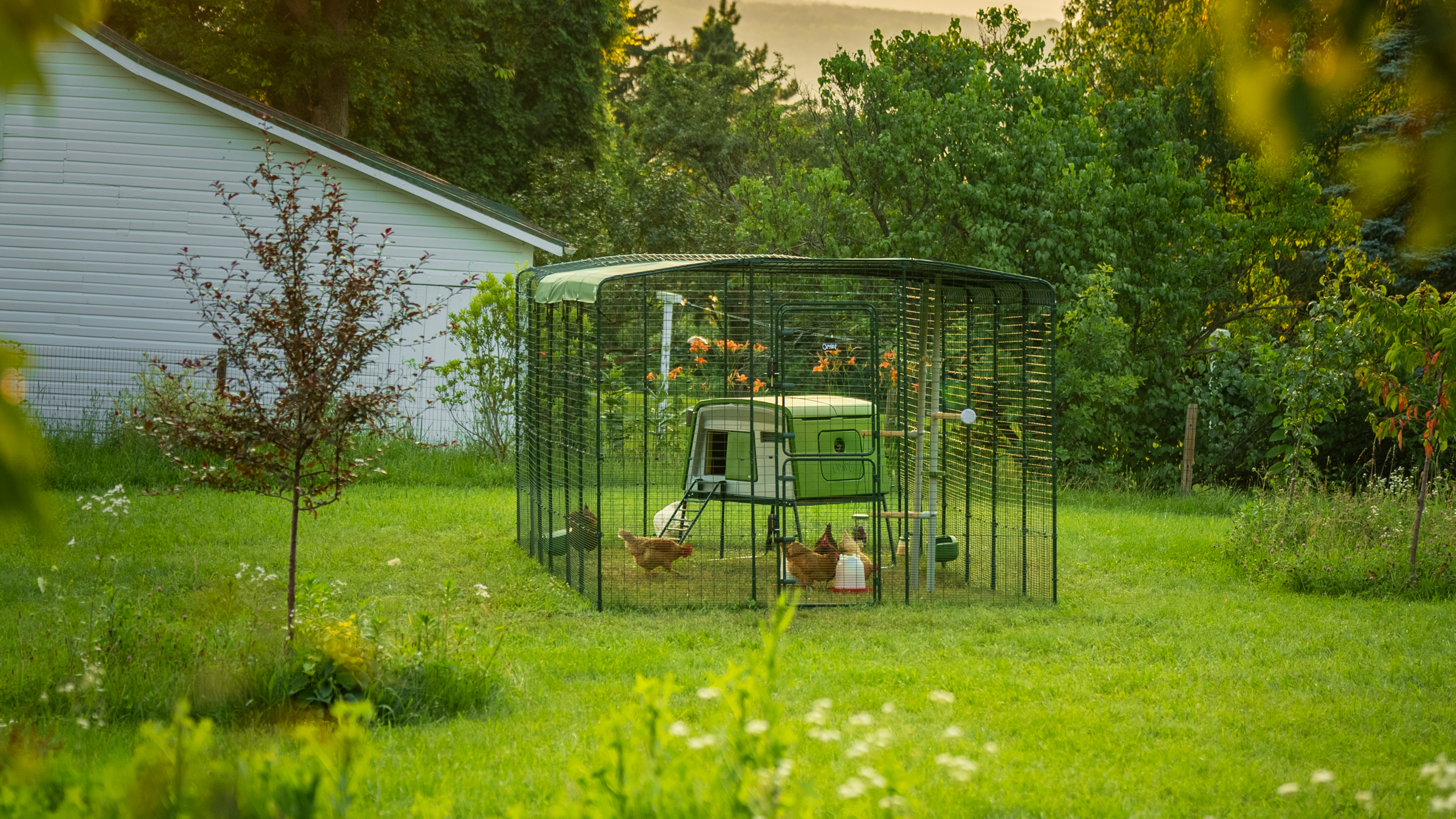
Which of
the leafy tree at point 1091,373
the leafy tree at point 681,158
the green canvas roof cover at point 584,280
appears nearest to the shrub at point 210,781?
the green canvas roof cover at point 584,280

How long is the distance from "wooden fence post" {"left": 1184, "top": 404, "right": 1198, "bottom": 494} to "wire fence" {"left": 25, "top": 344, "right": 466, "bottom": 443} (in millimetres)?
9285

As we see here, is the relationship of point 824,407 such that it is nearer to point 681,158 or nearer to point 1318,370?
point 1318,370

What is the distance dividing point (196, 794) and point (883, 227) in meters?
16.5

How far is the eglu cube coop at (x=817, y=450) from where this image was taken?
7754mm

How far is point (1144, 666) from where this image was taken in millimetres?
6199

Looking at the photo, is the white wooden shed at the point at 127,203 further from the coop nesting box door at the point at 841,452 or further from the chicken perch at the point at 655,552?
the coop nesting box door at the point at 841,452

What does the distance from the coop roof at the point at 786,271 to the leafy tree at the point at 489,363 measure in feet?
16.5

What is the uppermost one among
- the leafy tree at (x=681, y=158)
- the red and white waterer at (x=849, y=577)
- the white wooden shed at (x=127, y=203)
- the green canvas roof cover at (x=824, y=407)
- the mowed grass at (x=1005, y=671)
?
the leafy tree at (x=681, y=158)

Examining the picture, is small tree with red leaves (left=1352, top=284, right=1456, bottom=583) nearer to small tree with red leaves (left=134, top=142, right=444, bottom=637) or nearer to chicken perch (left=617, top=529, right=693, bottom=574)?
chicken perch (left=617, top=529, right=693, bottom=574)

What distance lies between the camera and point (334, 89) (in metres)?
22.0

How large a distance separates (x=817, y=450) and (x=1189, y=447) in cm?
706

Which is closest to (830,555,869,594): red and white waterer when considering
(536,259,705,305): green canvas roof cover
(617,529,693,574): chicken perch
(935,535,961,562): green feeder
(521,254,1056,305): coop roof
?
(935,535,961,562): green feeder

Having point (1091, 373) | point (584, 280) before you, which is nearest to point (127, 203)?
point (584, 280)

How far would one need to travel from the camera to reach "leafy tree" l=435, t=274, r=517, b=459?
44.4 ft
